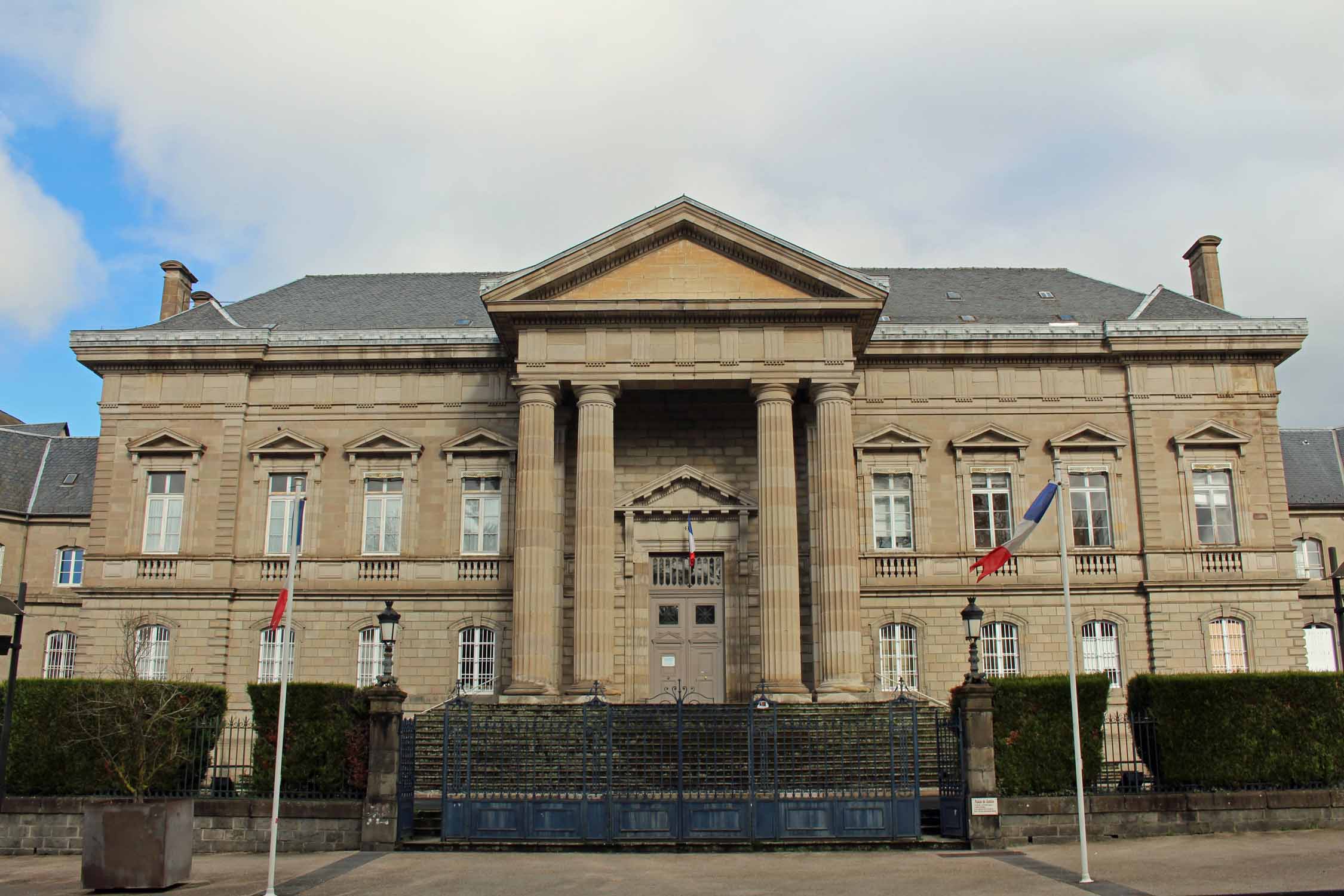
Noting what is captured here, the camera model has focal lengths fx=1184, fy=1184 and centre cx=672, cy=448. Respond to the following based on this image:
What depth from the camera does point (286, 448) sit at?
3059cm

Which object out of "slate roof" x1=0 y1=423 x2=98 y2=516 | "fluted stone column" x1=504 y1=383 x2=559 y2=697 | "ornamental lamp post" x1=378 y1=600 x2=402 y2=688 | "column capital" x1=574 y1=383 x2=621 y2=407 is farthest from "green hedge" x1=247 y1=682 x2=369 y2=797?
"slate roof" x1=0 y1=423 x2=98 y2=516

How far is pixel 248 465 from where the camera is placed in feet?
101

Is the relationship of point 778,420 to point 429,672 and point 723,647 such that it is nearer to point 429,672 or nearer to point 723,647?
point 723,647

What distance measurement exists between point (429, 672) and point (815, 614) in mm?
9842

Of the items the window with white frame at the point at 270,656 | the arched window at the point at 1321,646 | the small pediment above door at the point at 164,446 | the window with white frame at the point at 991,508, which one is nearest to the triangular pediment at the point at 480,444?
the window with white frame at the point at 270,656

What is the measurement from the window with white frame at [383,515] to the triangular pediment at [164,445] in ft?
14.6

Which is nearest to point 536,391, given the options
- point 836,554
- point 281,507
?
point 836,554

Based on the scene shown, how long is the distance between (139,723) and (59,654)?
2319 centimetres

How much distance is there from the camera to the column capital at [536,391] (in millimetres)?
27359

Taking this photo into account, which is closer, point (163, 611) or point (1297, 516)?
point (163, 611)

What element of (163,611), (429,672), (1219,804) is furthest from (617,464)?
(1219,804)

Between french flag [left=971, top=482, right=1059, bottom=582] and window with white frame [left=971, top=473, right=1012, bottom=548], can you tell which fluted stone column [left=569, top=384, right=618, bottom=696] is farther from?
window with white frame [left=971, top=473, right=1012, bottom=548]

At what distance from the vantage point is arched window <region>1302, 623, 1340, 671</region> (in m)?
39.0

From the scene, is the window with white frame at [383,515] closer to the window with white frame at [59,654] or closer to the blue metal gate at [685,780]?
the blue metal gate at [685,780]
